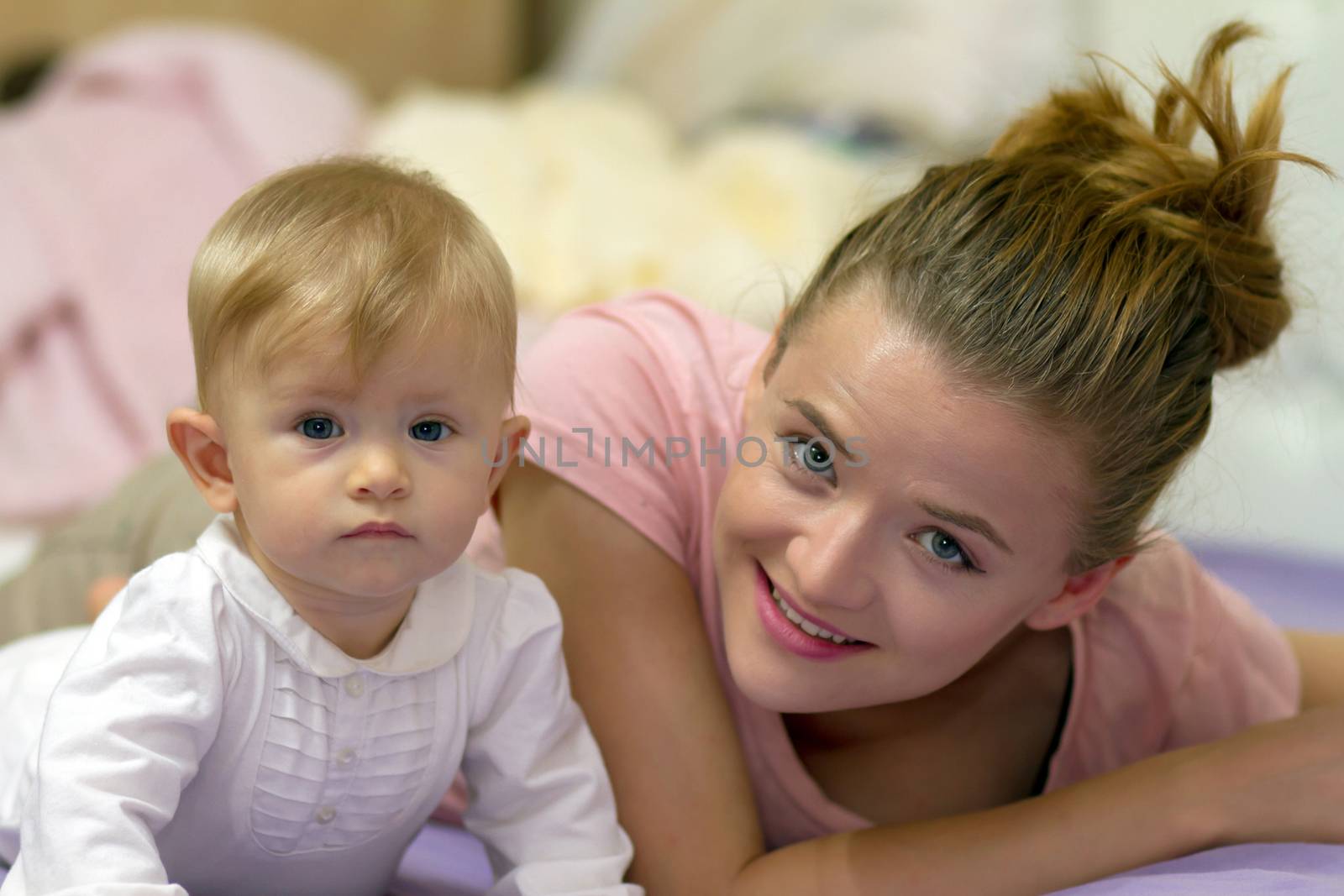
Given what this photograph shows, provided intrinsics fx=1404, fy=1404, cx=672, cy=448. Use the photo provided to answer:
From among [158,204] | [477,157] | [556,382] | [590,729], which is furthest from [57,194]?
[590,729]

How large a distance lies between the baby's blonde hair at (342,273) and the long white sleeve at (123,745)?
13 centimetres

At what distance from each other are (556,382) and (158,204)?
120 centimetres

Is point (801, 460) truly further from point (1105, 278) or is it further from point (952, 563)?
point (1105, 278)

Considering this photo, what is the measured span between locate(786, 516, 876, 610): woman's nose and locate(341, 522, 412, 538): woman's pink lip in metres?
0.25

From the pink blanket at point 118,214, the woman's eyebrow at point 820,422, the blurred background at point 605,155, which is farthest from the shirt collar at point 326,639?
the pink blanket at point 118,214

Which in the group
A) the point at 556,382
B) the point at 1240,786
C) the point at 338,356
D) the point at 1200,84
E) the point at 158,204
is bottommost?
the point at 158,204

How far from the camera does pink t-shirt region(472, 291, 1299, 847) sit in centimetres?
99

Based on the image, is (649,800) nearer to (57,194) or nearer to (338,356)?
(338,356)

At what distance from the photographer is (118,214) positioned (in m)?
1.94

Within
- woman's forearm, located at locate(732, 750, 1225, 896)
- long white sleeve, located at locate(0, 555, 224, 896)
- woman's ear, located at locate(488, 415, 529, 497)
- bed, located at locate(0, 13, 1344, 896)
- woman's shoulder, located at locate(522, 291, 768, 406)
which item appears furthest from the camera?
bed, located at locate(0, 13, 1344, 896)

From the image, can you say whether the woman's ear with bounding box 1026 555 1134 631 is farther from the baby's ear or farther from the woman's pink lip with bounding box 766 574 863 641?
the baby's ear

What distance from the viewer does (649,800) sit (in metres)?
0.93

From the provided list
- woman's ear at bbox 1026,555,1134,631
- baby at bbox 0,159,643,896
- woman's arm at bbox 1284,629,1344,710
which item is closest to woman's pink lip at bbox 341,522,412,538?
baby at bbox 0,159,643,896

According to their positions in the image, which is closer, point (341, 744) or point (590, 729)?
point (341, 744)
